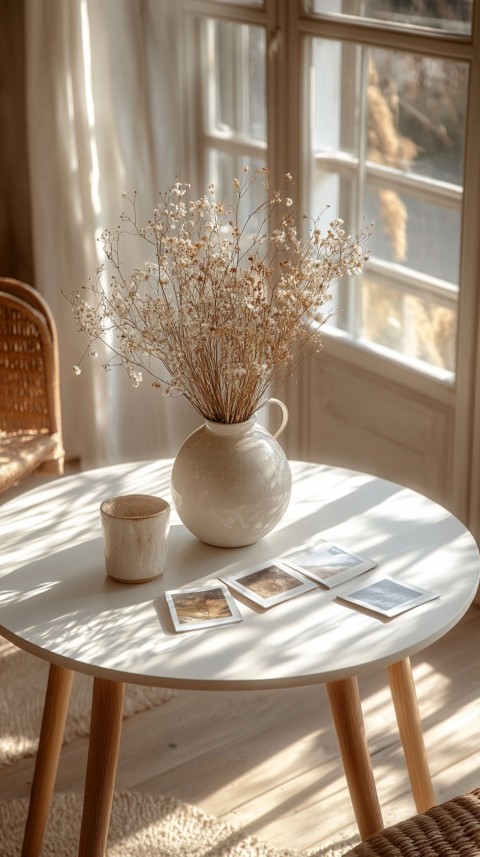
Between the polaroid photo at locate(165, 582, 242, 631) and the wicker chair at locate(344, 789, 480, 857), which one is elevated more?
the polaroid photo at locate(165, 582, 242, 631)

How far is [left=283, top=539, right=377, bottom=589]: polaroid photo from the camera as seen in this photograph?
5.27 ft

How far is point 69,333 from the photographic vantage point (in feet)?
11.0

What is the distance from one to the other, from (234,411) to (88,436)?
73.7 inches

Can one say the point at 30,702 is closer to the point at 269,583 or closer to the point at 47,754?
the point at 47,754

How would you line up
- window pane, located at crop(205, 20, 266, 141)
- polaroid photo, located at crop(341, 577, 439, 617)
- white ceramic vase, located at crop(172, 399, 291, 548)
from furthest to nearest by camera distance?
window pane, located at crop(205, 20, 266, 141) → white ceramic vase, located at crop(172, 399, 291, 548) → polaroid photo, located at crop(341, 577, 439, 617)

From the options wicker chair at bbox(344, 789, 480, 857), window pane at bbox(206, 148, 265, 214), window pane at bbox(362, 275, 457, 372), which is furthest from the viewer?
window pane at bbox(206, 148, 265, 214)

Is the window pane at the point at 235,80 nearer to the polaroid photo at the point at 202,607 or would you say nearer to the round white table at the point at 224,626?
the round white table at the point at 224,626

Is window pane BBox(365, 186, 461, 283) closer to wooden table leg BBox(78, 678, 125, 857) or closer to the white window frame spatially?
the white window frame

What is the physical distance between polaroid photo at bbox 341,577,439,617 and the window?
0.88m

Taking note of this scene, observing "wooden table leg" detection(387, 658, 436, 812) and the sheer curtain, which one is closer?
"wooden table leg" detection(387, 658, 436, 812)

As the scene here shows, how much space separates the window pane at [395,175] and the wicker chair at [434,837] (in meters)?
1.40

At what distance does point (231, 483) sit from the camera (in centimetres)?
162

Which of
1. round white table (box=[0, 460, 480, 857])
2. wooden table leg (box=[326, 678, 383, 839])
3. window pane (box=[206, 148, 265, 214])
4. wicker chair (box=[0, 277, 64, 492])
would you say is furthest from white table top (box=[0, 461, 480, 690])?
window pane (box=[206, 148, 265, 214])

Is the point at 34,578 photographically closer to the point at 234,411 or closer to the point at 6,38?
the point at 234,411
